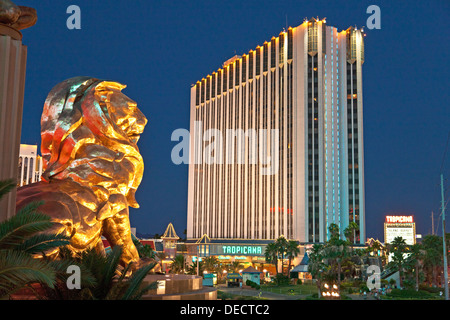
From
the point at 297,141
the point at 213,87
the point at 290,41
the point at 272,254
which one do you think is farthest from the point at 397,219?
the point at 213,87

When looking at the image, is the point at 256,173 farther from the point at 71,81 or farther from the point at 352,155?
the point at 71,81

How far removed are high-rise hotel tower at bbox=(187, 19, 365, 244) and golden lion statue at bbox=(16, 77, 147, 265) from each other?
65.3m

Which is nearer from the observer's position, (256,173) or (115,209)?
(115,209)

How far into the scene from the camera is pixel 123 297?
1126 cm

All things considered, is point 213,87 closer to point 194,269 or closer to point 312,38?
point 312,38

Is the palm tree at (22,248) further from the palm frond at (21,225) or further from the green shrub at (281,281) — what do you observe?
the green shrub at (281,281)

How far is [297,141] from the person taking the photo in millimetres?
81875

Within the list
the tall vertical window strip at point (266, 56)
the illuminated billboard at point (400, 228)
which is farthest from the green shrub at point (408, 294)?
the tall vertical window strip at point (266, 56)

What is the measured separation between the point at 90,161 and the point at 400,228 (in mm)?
85705

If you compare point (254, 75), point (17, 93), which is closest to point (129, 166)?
point (17, 93)

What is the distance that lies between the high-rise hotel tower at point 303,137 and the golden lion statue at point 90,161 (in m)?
65.3

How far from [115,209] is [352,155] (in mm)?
71302

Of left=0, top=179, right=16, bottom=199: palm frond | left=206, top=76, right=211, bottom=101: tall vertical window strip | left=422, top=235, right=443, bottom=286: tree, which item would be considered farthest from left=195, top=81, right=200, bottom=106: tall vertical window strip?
left=0, top=179, right=16, bottom=199: palm frond

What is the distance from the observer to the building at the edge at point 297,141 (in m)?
80.2
